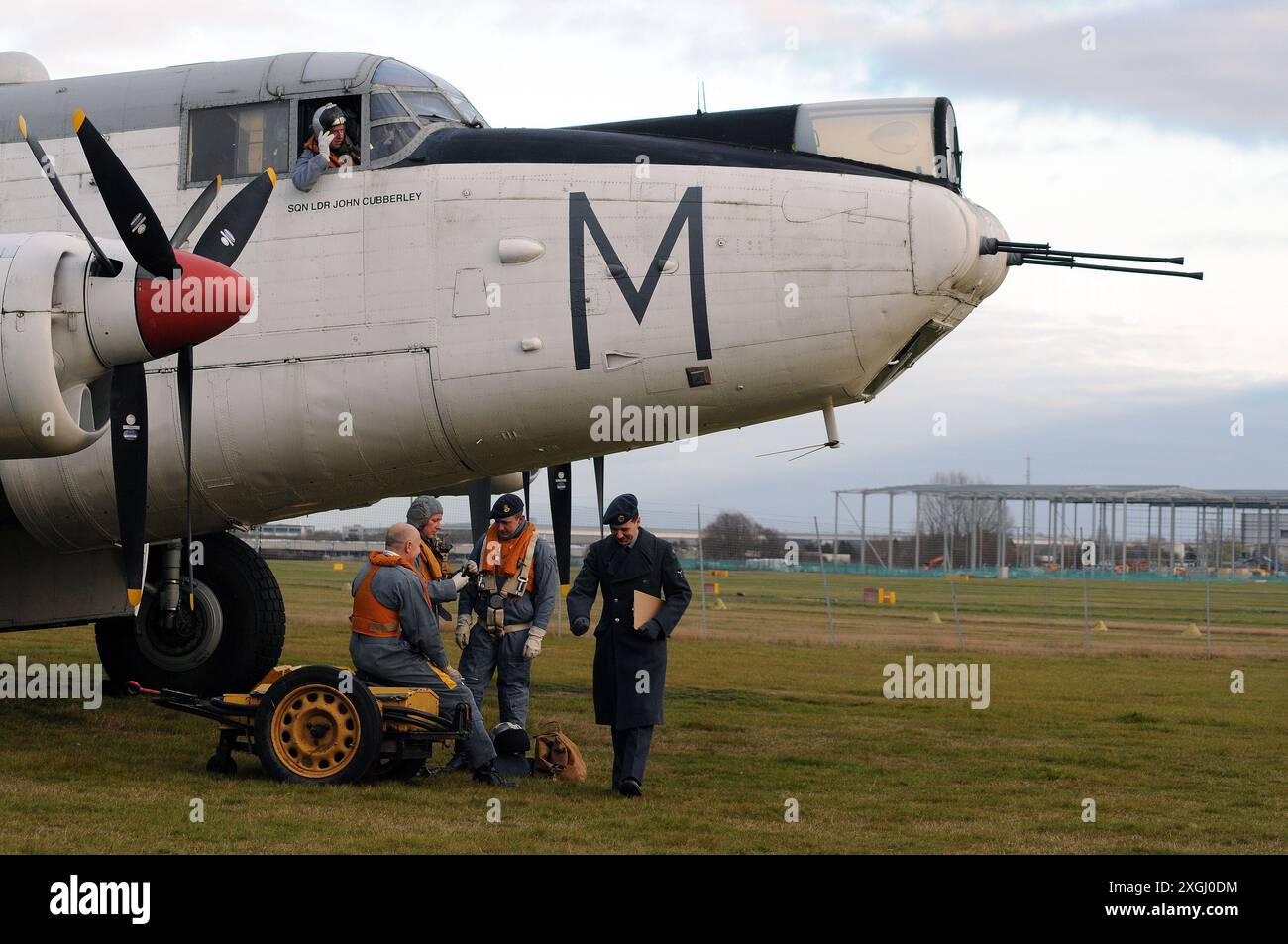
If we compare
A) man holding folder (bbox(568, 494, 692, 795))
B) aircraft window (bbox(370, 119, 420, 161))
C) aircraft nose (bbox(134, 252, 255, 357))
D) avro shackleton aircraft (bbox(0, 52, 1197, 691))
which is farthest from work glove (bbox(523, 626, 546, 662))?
aircraft window (bbox(370, 119, 420, 161))

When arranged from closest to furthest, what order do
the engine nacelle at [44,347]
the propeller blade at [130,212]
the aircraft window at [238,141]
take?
1. the engine nacelle at [44,347]
2. the propeller blade at [130,212]
3. the aircraft window at [238,141]

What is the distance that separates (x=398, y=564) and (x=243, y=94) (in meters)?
4.38

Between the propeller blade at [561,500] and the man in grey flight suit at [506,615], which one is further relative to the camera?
the propeller blade at [561,500]

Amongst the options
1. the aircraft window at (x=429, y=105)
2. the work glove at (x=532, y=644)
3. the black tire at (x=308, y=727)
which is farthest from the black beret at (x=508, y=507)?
the aircraft window at (x=429, y=105)

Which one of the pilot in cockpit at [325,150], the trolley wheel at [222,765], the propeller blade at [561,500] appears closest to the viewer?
the trolley wheel at [222,765]

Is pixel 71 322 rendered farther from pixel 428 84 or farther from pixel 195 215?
pixel 428 84

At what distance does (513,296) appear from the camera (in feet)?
34.3

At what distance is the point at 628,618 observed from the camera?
9.83 m

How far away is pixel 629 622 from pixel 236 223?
→ 161 inches

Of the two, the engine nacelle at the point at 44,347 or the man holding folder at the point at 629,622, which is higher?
the engine nacelle at the point at 44,347

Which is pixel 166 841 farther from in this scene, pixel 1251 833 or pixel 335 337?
pixel 1251 833

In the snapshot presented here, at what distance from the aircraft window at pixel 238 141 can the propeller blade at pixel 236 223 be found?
3.37 ft

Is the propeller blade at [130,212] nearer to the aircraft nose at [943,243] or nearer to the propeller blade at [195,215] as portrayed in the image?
the propeller blade at [195,215]

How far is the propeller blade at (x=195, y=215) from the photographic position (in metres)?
10.0
